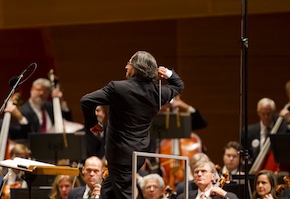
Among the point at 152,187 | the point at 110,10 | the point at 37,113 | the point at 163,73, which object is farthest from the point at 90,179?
the point at 110,10

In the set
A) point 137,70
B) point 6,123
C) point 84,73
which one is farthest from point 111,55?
point 137,70

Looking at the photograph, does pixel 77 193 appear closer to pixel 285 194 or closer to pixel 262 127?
pixel 285 194

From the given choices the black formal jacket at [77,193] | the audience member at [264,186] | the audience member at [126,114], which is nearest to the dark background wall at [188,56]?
the audience member at [264,186]

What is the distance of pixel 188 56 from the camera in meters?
10.9

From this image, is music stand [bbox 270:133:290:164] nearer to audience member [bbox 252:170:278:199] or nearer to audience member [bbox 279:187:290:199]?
audience member [bbox 252:170:278:199]

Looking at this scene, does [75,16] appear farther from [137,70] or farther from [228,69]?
[137,70]

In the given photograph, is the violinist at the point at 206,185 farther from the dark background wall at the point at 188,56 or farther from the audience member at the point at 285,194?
the dark background wall at the point at 188,56

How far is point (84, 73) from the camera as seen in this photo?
11469 mm

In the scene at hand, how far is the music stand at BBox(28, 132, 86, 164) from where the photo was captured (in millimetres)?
8680

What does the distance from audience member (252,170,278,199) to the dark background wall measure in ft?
11.0

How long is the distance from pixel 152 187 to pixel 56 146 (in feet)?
5.27

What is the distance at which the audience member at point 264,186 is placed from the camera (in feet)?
23.6

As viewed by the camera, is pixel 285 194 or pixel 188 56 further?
pixel 188 56

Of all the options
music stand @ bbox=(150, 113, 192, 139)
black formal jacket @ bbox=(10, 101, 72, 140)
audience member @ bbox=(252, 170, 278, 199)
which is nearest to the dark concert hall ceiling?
black formal jacket @ bbox=(10, 101, 72, 140)
